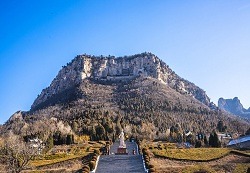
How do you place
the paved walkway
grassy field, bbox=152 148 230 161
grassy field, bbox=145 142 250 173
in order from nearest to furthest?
grassy field, bbox=145 142 250 173 < the paved walkway < grassy field, bbox=152 148 230 161

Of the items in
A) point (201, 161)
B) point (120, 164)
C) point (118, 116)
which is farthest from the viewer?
point (118, 116)

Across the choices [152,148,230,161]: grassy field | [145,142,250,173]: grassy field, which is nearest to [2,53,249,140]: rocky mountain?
[152,148,230,161]: grassy field

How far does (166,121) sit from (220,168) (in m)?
89.7

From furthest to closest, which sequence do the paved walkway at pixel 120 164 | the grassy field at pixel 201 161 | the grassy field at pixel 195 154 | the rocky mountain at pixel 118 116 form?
1. the rocky mountain at pixel 118 116
2. the grassy field at pixel 195 154
3. the paved walkway at pixel 120 164
4. the grassy field at pixel 201 161

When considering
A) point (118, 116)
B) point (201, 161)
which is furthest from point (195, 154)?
point (118, 116)

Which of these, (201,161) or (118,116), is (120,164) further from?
(118,116)

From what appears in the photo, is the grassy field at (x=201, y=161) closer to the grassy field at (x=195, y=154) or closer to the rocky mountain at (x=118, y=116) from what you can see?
the grassy field at (x=195, y=154)

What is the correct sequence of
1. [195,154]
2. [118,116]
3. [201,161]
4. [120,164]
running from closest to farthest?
[120,164]
[201,161]
[195,154]
[118,116]

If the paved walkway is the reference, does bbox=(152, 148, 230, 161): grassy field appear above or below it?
above

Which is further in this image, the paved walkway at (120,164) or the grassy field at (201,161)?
the paved walkway at (120,164)

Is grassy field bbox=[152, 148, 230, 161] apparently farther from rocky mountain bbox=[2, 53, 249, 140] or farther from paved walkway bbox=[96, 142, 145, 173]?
rocky mountain bbox=[2, 53, 249, 140]

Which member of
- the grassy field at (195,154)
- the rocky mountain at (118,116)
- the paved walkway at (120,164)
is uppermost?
the rocky mountain at (118,116)

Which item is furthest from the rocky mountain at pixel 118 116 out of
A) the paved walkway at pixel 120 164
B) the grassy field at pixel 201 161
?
the grassy field at pixel 201 161

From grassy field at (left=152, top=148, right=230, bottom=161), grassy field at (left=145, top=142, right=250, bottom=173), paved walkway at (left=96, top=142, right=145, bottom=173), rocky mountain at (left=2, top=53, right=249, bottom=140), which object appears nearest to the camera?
grassy field at (left=145, top=142, right=250, bottom=173)
